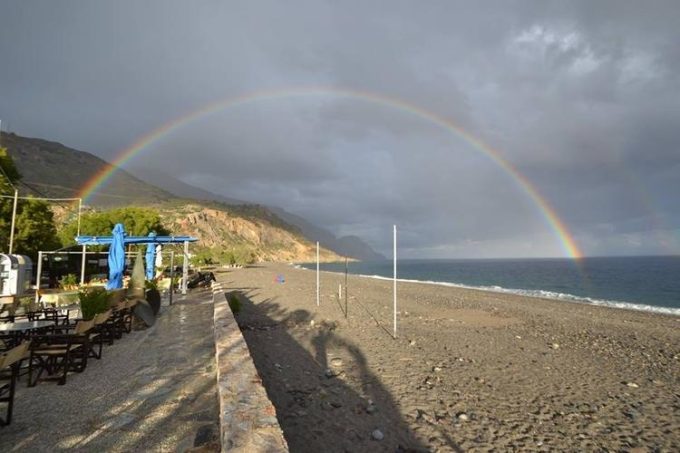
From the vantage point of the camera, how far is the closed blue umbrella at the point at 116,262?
1330cm

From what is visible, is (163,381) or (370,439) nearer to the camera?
(370,439)

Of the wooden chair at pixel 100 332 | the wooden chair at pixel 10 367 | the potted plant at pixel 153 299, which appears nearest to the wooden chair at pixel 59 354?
the wooden chair at pixel 100 332

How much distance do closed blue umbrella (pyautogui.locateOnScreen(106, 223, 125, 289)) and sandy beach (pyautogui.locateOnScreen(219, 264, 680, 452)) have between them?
5.17 meters

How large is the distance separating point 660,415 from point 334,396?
483cm

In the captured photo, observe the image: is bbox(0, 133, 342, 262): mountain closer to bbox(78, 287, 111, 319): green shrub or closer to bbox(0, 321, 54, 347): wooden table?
bbox(78, 287, 111, 319): green shrub

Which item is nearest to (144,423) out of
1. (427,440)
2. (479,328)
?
(427,440)

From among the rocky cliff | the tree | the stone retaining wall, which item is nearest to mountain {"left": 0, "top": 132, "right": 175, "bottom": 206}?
the rocky cliff

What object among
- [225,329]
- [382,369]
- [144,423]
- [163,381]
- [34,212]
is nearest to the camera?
[144,423]

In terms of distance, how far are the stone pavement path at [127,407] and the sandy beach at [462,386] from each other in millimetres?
1134

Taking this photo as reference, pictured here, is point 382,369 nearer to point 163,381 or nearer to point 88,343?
point 163,381

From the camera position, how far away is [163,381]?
5309 millimetres

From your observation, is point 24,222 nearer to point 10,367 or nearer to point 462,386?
point 10,367

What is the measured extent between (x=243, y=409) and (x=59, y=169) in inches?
4757

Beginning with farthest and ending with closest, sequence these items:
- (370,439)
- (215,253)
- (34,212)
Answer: (215,253), (34,212), (370,439)
